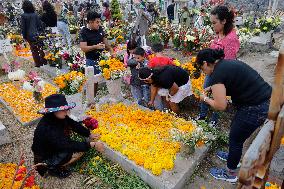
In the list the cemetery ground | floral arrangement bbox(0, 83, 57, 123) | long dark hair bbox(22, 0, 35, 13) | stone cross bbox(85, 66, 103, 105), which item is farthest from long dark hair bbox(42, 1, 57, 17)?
stone cross bbox(85, 66, 103, 105)

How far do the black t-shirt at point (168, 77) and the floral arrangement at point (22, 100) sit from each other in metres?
3.35

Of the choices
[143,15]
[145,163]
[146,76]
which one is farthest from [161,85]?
[143,15]

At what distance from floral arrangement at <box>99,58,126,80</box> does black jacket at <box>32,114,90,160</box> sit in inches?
71.8

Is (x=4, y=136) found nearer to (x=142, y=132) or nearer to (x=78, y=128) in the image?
(x=78, y=128)

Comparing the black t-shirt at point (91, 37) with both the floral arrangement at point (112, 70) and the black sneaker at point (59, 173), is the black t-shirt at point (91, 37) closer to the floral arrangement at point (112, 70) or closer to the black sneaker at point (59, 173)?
the floral arrangement at point (112, 70)

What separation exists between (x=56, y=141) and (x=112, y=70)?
2.34 metres

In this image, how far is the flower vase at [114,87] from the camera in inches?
248

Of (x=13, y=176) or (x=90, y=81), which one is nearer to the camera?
(x=13, y=176)

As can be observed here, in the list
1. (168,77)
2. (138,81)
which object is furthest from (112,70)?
(168,77)

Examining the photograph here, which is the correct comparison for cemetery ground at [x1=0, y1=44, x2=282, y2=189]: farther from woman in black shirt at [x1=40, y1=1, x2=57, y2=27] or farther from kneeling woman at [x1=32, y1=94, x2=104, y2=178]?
woman in black shirt at [x1=40, y1=1, x2=57, y2=27]

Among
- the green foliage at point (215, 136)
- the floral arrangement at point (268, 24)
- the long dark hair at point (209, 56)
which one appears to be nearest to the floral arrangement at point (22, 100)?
the green foliage at point (215, 136)

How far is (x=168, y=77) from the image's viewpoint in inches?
212

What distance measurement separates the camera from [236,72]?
3.56 m

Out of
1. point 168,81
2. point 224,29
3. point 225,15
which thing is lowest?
point 168,81
